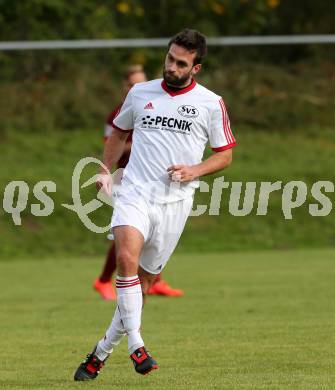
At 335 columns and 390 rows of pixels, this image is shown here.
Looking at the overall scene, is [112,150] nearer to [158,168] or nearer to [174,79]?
[158,168]

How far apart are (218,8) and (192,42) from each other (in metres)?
20.3

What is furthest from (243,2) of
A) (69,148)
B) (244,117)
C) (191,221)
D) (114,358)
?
(114,358)

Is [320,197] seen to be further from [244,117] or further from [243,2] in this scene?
[243,2]

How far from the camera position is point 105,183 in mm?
6699

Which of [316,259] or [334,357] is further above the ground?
[334,357]

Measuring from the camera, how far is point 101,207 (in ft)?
66.2

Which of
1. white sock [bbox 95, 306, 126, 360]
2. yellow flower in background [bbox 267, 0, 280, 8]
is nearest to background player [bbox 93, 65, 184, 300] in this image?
white sock [bbox 95, 306, 126, 360]

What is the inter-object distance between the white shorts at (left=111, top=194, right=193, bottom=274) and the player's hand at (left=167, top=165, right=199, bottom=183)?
25cm

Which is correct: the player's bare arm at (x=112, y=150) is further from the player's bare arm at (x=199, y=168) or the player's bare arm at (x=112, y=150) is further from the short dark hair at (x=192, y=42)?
the short dark hair at (x=192, y=42)

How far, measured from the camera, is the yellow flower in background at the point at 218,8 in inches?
1046

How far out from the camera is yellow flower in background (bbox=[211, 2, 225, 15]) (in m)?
26.6

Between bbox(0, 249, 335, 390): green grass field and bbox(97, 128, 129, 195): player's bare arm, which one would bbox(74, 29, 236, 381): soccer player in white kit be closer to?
bbox(97, 128, 129, 195): player's bare arm

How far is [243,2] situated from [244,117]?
3372 millimetres

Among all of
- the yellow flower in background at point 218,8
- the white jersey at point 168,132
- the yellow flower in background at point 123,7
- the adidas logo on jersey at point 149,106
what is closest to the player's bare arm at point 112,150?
the white jersey at point 168,132
